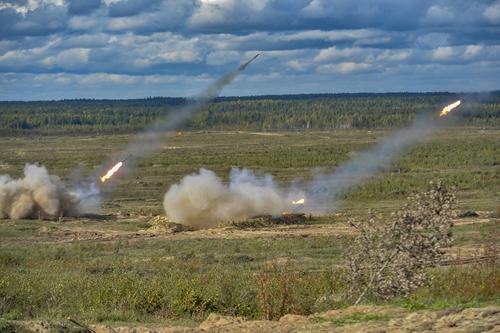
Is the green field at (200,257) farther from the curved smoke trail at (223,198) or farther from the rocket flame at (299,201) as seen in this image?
the rocket flame at (299,201)

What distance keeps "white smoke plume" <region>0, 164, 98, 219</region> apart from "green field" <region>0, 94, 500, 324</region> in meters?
1.41

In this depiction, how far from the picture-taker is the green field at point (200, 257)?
18.0m

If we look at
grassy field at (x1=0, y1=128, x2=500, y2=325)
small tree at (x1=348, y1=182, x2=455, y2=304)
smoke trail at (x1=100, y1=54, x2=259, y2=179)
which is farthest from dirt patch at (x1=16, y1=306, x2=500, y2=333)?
smoke trail at (x1=100, y1=54, x2=259, y2=179)

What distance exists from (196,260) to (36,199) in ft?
61.2

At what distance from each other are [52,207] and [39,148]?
233ft

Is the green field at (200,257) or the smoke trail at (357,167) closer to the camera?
the green field at (200,257)

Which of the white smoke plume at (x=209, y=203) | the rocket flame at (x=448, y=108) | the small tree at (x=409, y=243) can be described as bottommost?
the white smoke plume at (x=209, y=203)

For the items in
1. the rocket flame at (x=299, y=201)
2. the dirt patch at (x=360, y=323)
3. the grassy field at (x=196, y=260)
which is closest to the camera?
the dirt patch at (x=360, y=323)

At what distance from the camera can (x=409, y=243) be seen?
16734 millimetres

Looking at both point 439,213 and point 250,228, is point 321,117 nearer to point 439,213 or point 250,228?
point 250,228

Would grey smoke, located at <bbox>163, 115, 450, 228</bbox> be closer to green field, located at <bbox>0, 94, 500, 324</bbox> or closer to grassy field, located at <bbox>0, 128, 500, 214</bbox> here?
→ green field, located at <bbox>0, 94, 500, 324</bbox>

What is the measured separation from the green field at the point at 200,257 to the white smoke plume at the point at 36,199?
1.41 metres

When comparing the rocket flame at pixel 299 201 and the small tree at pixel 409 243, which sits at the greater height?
the small tree at pixel 409 243

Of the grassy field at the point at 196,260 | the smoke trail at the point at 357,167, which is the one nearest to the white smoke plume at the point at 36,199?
the grassy field at the point at 196,260
